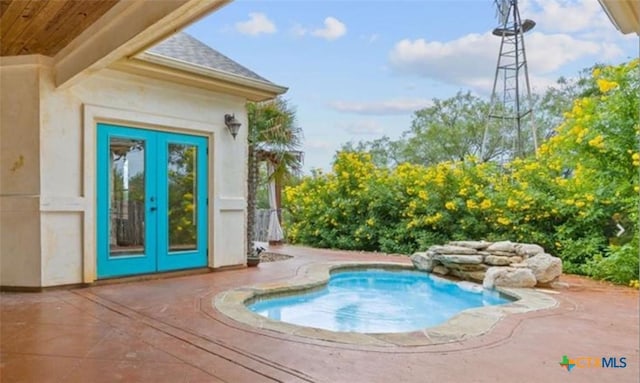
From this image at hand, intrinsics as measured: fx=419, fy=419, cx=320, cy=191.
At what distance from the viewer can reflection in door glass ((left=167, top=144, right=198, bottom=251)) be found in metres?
6.00

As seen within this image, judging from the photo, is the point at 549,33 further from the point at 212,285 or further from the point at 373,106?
the point at 212,285

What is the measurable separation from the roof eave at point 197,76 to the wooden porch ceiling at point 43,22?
67 cm

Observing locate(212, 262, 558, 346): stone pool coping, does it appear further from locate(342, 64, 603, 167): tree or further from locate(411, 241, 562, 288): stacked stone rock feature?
locate(342, 64, 603, 167): tree

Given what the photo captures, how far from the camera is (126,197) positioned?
5.56 meters

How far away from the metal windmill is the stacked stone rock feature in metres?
7.99

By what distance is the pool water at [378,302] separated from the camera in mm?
4547

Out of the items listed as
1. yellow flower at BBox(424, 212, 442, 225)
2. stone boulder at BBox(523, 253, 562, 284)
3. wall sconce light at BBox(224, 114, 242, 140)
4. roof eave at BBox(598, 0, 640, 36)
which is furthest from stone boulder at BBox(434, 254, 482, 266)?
roof eave at BBox(598, 0, 640, 36)

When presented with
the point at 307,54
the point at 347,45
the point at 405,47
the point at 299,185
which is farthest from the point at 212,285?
the point at 405,47

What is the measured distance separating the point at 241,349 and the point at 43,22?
355 cm

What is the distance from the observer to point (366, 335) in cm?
343

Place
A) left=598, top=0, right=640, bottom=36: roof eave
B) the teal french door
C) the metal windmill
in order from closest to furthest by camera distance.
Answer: left=598, top=0, right=640, bottom=36: roof eave
the teal french door
the metal windmill

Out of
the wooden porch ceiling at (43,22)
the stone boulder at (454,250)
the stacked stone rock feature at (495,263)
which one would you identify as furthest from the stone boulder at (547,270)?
the wooden porch ceiling at (43,22)

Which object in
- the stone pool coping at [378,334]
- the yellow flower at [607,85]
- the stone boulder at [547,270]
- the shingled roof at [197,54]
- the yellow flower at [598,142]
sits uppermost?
the shingled roof at [197,54]

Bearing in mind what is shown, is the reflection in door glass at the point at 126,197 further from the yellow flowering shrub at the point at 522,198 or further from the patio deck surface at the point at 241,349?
the yellow flowering shrub at the point at 522,198
